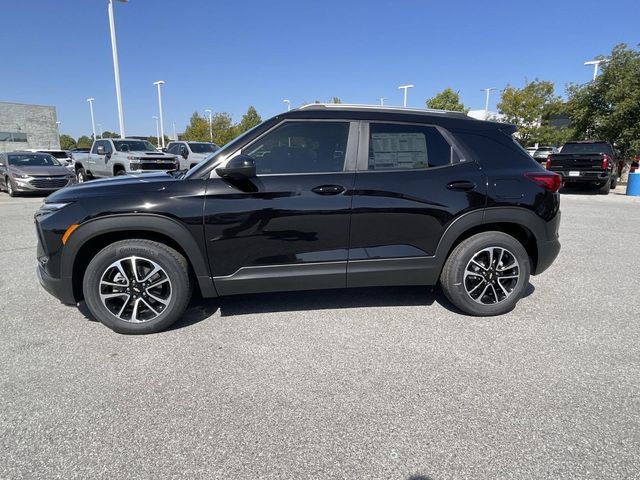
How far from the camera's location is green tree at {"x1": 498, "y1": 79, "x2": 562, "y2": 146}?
32156mm

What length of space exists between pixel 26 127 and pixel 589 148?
60.4 meters

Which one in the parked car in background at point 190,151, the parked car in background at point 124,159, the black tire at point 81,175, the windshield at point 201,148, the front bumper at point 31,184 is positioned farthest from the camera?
the windshield at point 201,148

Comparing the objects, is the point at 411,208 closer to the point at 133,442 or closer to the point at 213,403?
the point at 213,403

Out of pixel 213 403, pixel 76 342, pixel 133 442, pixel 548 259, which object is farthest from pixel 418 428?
pixel 76 342

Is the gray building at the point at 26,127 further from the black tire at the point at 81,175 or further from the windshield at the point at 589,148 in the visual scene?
the windshield at the point at 589,148

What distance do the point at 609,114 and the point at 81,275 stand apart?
66.4 feet

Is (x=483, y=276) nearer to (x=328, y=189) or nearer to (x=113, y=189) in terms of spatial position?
(x=328, y=189)

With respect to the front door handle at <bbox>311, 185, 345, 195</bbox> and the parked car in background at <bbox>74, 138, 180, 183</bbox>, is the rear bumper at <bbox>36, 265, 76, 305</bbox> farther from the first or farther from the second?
the parked car in background at <bbox>74, 138, 180, 183</bbox>

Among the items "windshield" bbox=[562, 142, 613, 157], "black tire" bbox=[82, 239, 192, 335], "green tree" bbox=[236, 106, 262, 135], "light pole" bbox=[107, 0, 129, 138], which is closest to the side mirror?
"black tire" bbox=[82, 239, 192, 335]

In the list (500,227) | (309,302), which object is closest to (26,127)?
(309,302)

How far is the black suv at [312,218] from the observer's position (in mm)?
3143

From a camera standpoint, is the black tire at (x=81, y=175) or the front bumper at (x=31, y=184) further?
the black tire at (x=81, y=175)

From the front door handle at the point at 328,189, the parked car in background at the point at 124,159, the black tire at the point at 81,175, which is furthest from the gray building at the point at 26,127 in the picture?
the front door handle at the point at 328,189

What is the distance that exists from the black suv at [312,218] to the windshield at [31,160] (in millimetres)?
12928
